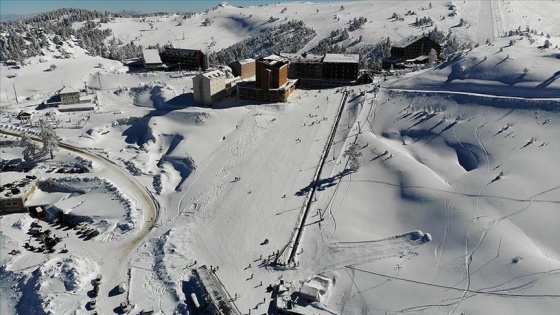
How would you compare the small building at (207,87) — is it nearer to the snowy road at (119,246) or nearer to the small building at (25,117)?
the snowy road at (119,246)

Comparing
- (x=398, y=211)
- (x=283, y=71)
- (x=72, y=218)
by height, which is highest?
(x=283, y=71)

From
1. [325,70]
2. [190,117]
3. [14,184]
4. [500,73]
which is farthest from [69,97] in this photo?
[500,73]

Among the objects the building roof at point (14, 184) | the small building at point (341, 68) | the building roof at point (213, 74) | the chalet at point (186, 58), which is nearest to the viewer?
the building roof at point (14, 184)

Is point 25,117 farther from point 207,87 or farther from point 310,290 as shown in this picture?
point 310,290

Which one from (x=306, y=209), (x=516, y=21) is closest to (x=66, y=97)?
(x=306, y=209)

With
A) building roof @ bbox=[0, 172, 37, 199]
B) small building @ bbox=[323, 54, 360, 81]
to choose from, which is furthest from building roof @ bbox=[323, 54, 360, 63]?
building roof @ bbox=[0, 172, 37, 199]

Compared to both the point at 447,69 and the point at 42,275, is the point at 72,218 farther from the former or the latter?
the point at 447,69

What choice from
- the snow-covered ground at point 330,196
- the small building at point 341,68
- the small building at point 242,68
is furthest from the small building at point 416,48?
the small building at point 242,68

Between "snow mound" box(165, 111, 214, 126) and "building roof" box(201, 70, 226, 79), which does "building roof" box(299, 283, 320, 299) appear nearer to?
"snow mound" box(165, 111, 214, 126)
